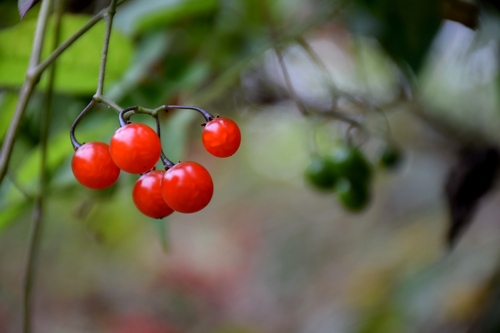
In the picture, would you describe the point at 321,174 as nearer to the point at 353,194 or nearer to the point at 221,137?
the point at 353,194

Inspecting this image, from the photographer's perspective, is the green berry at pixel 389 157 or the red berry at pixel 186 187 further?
the green berry at pixel 389 157

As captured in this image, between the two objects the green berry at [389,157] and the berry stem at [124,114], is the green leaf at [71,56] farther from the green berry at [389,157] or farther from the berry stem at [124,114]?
the green berry at [389,157]

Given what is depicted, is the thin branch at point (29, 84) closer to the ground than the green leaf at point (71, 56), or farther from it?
closer to the ground

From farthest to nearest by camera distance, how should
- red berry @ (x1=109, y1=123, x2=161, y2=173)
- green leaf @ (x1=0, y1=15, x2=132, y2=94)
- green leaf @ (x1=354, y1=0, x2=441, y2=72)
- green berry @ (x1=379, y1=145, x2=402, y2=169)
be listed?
green berry @ (x1=379, y1=145, x2=402, y2=169) → green leaf @ (x1=354, y1=0, x2=441, y2=72) → green leaf @ (x1=0, y1=15, x2=132, y2=94) → red berry @ (x1=109, y1=123, x2=161, y2=173)

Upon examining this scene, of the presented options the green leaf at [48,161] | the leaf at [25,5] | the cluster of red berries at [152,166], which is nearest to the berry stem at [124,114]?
the cluster of red berries at [152,166]

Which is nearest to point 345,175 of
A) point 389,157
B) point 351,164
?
point 351,164

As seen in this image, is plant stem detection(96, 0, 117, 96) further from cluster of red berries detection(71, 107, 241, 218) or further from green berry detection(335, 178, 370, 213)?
green berry detection(335, 178, 370, 213)

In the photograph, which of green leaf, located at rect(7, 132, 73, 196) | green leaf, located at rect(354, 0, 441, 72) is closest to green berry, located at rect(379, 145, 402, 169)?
green leaf, located at rect(354, 0, 441, 72)
